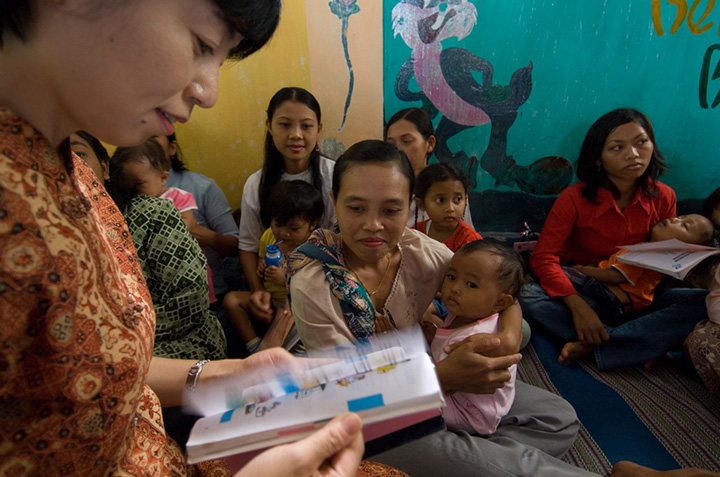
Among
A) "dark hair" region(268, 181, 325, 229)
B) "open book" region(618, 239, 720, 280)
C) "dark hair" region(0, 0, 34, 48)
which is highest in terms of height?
"dark hair" region(0, 0, 34, 48)

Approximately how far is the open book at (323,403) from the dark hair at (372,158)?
29.0 inches

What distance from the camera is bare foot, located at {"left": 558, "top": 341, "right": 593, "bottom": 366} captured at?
84.6 inches

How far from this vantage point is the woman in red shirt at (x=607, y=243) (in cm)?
211

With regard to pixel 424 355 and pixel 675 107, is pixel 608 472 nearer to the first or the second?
pixel 424 355

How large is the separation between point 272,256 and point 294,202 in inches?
12.9

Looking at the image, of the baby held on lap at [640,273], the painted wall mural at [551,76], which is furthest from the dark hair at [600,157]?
the painted wall mural at [551,76]

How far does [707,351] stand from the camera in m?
1.90

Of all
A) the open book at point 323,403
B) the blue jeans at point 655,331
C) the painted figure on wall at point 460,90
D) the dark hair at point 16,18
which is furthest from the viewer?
the painted figure on wall at point 460,90

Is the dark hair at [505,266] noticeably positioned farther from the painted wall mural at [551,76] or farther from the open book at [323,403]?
the painted wall mural at [551,76]

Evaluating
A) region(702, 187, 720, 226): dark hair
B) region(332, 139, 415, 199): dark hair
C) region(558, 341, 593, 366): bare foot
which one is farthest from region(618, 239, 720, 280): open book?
region(332, 139, 415, 199): dark hair

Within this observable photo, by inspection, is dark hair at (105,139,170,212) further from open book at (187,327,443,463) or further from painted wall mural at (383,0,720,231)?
painted wall mural at (383,0,720,231)

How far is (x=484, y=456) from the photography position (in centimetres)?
116

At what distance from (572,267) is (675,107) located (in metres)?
1.46

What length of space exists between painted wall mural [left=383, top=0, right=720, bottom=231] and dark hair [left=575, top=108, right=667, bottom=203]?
0.49 metres
